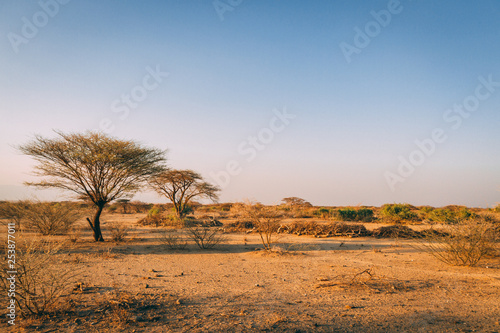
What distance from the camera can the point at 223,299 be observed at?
18.0 feet

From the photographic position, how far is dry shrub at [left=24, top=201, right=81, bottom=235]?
547 inches

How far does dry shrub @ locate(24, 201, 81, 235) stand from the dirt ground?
18.7 ft

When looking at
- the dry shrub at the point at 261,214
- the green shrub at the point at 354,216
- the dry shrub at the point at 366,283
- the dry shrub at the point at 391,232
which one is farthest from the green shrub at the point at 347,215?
the dry shrub at the point at 366,283

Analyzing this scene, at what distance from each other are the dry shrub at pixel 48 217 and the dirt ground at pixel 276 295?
571cm

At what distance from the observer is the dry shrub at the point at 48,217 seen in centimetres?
1388

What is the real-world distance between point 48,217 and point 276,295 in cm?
1392

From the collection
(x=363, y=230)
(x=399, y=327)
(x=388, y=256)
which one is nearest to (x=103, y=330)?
(x=399, y=327)

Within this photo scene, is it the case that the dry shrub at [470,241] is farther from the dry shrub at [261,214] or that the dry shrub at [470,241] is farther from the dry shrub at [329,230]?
the dry shrub at [329,230]

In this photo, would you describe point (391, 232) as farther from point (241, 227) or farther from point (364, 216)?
point (364, 216)

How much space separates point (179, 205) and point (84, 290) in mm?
21831

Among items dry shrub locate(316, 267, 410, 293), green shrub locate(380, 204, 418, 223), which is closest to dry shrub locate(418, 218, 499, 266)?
dry shrub locate(316, 267, 410, 293)

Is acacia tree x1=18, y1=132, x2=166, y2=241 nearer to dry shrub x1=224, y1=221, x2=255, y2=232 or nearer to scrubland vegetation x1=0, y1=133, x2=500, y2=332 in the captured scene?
scrubland vegetation x1=0, y1=133, x2=500, y2=332

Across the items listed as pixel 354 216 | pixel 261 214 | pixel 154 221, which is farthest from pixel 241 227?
pixel 354 216

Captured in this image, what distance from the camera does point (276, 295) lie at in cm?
575
